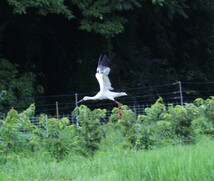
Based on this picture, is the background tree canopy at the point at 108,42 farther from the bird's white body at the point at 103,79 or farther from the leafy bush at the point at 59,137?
the leafy bush at the point at 59,137

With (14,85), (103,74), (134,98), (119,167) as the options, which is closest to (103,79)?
(103,74)

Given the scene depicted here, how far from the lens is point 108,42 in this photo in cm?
1872

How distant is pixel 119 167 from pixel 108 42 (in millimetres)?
13036

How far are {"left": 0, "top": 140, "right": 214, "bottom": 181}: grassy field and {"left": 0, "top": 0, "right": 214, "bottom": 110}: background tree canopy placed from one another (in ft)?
30.8

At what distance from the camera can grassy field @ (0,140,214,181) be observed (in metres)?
5.45

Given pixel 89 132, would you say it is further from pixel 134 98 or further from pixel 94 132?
pixel 134 98

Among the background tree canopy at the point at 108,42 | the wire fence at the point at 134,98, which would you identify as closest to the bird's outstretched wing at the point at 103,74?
the wire fence at the point at 134,98

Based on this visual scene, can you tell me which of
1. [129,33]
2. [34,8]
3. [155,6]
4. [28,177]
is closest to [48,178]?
[28,177]

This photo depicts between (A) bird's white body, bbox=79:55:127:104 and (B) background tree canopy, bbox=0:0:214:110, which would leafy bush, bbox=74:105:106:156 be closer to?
(A) bird's white body, bbox=79:55:127:104

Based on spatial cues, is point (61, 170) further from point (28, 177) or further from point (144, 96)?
point (144, 96)

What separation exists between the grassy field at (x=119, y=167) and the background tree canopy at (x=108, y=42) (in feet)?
30.8

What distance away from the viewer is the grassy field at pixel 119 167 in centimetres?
545

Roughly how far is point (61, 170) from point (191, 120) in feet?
9.95

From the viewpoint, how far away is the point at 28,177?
6.81 m
